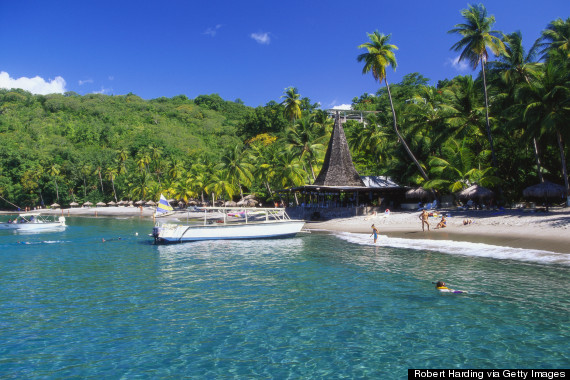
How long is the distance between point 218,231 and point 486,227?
632 inches

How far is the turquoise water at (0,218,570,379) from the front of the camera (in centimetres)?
687

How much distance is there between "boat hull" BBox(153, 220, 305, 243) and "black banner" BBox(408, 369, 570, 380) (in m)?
17.5

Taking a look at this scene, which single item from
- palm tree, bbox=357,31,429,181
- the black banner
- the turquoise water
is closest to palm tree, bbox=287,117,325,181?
palm tree, bbox=357,31,429,181

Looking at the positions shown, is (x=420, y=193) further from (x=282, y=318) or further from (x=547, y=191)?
(x=282, y=318)

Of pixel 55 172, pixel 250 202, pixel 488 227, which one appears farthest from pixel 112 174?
pixel 488 227

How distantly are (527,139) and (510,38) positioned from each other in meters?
9.61

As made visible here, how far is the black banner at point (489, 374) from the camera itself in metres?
6.15

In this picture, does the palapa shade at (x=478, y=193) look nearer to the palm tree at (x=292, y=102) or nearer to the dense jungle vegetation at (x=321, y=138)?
the dense jungle vegetation at (x=321, y=138)

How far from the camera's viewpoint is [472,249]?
17656 millimetres

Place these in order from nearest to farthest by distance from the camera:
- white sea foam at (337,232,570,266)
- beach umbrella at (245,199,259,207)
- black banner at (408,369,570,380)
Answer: black banner at (408,369,570,380), white sea foam at (337,232,570,266), beach umbrella at (245,199,259,207)

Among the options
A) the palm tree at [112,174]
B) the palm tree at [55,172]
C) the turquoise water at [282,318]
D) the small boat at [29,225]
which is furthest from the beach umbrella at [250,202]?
the palm tree at [55,172]

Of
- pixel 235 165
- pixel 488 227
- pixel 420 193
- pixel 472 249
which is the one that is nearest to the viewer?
pixel 472 249

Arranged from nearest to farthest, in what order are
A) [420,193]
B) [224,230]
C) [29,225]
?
[224,230] < [420,193] < [29,225]

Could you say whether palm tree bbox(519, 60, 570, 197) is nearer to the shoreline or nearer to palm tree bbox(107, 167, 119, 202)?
the shoreline
